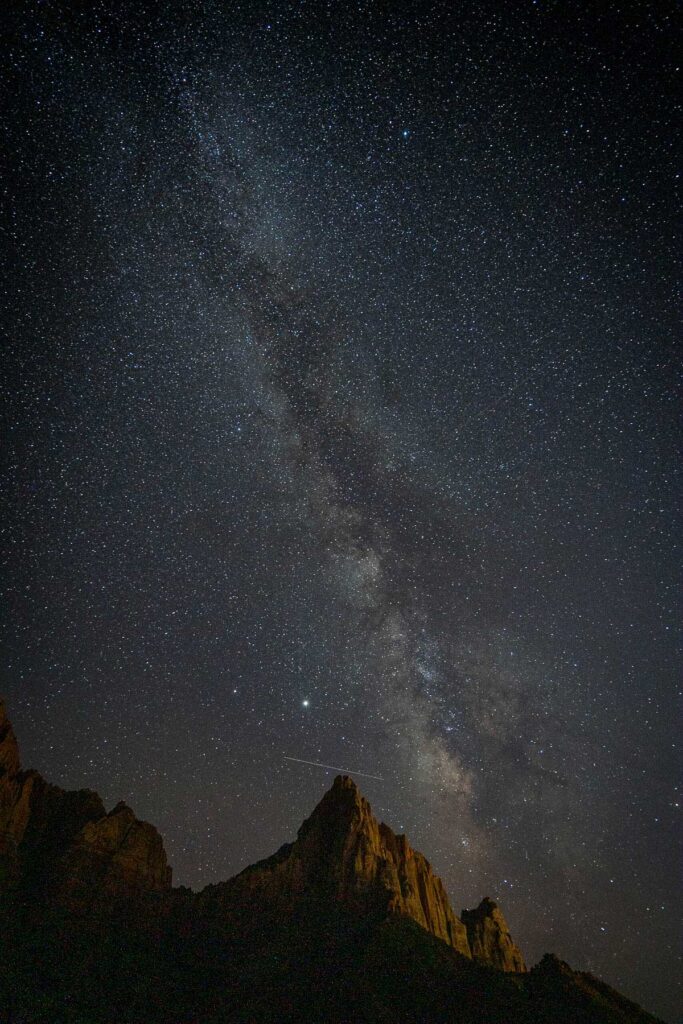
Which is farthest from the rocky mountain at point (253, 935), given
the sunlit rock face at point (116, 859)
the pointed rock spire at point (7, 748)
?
the pointed rock spire at point (7, 748)

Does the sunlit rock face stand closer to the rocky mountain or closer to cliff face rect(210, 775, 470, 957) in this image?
the rocky mountain

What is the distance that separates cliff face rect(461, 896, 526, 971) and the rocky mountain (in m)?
0.21

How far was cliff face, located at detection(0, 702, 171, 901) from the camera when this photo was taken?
48.3 metres

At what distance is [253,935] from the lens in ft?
145

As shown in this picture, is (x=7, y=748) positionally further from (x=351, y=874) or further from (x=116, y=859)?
(x=351, y=874)

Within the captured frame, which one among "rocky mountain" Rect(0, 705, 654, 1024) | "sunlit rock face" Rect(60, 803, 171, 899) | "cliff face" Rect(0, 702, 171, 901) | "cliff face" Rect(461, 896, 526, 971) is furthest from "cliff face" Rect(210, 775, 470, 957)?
"cliff face" Rect(0, 702, 171, 901)

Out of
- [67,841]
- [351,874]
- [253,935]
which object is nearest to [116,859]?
[67,841]

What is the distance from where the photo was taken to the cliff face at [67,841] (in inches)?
1903

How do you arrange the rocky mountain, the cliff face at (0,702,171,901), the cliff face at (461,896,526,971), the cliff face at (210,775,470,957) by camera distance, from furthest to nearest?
the cliff face at (461,896,526,971)
the cliff face at (210,775,470,957)
the cliff face at (0,702,171,901)
the rocky mountain

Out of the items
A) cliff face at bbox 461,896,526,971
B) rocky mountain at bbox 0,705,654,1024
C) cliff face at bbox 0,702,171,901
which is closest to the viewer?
rocky mountain at bbox 0,705,654,1024

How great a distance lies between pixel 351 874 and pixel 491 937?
2484 cm

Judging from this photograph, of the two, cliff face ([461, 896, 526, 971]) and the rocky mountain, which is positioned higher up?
cliff face ([461, 896, 526, 971])

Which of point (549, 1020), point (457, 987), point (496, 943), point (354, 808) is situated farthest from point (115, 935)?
point (496, 943)

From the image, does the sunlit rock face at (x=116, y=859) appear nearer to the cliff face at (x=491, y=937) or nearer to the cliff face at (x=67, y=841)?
the cliff face at (x=67, y=841)
